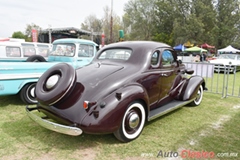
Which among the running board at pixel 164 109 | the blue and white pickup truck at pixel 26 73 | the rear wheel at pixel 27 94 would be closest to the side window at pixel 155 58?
the running board at pixel 164 109

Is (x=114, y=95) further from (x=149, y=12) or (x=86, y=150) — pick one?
(x=149, y=12)

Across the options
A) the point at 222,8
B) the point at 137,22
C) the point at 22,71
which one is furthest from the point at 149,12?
the point at 22,71

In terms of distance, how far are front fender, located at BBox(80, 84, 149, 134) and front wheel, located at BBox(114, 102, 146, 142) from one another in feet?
0.59

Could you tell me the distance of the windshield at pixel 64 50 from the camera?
6695mm

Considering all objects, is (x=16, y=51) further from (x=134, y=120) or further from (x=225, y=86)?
(x=225, y=86)

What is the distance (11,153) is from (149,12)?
4281cm

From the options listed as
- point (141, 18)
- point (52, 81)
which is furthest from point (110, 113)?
point (141, 18)

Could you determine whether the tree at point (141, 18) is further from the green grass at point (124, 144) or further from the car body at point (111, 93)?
the green grass at point (124, 144)

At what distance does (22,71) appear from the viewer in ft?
16.1

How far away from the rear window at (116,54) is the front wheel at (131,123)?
3.82 ft

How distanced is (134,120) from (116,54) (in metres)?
1.64

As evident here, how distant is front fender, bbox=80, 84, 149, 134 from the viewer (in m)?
2.81

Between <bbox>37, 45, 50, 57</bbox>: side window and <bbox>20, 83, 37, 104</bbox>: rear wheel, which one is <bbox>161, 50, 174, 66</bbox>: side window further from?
<bbox>37, 45, 50, 57</bbox>: side window

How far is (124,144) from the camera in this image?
3211 mm
